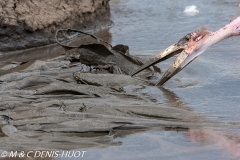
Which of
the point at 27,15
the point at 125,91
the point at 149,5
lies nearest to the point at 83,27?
the point at 27,15

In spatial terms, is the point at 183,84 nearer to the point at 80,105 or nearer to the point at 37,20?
the point at 80,105

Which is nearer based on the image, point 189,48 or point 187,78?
point 189,48

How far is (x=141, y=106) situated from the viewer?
3.71 m

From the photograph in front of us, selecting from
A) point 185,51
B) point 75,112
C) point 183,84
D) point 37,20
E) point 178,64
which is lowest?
point 75,112

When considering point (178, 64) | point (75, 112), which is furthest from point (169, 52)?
point (75, 112)

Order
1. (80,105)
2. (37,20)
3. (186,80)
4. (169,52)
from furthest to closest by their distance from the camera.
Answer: (37,20) < (186,80) < (169,52) < (80,105)

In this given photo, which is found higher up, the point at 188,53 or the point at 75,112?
the point at 188,53

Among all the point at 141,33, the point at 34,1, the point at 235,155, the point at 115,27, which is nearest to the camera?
the point at 235,155

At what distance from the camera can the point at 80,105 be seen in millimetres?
3688

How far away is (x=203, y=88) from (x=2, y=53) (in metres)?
2.42

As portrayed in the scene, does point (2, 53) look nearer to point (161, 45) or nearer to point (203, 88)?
point (161, 45)

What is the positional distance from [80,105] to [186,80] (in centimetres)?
123

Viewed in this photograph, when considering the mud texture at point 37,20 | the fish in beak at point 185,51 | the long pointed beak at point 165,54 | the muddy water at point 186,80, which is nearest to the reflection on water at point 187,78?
the muddy water at point 186,80

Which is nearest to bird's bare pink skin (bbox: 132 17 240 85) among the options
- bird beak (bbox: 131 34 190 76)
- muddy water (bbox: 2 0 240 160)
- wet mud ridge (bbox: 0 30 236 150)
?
bird beak (bbox: 131 34 190 76)
